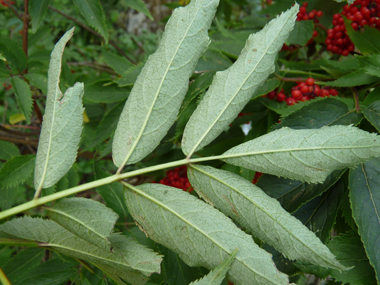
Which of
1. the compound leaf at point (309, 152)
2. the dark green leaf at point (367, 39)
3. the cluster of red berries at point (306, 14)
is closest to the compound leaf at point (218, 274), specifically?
the compound leaf at point (309, 152)

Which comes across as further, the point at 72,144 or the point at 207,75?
the point at 207,75

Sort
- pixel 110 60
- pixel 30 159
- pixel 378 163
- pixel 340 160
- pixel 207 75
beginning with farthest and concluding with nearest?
pixel 110 60
pixel 30 159
pixel 207 75
pixel 378 163
pixel 340 160

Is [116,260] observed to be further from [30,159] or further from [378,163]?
[30,159]

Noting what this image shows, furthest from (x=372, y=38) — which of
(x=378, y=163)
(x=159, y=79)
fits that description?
(x=159, y=79)

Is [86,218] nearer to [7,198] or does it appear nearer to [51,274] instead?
[51,274]

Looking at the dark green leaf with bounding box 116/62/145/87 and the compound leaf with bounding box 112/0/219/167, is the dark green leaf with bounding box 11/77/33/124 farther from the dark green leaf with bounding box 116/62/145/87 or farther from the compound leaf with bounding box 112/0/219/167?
the compound leaf with bounding box 112/0/219/167

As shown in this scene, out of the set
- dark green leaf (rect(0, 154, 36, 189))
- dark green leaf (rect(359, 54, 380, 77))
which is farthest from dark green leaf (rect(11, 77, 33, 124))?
dark green leaf (rect(359, 54, 380, 77))

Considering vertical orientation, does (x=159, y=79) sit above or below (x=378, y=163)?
above
